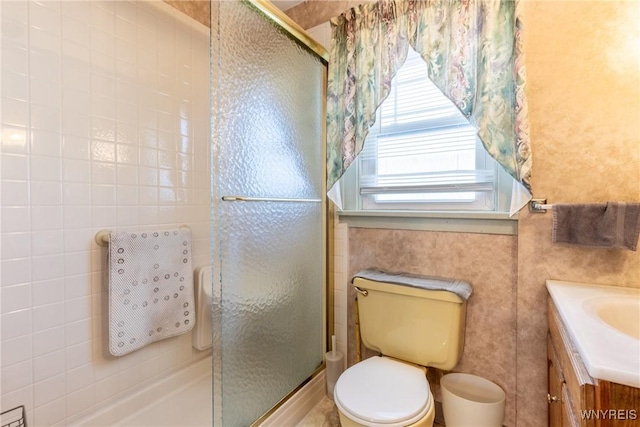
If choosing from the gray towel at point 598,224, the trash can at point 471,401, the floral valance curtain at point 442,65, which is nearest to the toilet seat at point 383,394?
the trash can at point 471,401

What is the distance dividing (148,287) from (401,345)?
1.30 metres

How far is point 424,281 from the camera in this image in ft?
4.68

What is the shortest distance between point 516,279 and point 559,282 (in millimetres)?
158

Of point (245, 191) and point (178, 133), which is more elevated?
point (178, 133)

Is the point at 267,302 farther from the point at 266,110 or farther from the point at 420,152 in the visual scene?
the point at 420,152

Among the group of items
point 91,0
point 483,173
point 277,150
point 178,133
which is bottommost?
point 483,173

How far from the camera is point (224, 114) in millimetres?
1137

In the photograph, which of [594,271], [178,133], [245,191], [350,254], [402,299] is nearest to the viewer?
[594,271]

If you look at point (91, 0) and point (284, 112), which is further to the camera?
point (284, 112)

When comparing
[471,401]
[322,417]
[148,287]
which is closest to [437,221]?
[471,401]

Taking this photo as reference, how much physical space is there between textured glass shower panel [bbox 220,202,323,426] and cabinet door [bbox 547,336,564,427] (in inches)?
43.4

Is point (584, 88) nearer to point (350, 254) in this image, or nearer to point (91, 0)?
point (350, 254)

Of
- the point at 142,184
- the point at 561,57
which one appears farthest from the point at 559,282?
the point at 142,184

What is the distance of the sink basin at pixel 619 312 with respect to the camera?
918mm
